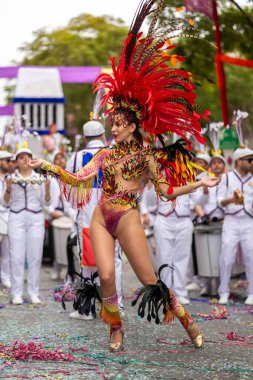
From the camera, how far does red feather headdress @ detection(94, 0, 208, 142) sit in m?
6.43

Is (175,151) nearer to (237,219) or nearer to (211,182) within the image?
(211,182)

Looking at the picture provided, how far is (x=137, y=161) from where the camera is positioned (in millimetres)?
6484

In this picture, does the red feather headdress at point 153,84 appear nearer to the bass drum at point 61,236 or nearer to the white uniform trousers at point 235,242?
the white uniform trousers at point 235,242

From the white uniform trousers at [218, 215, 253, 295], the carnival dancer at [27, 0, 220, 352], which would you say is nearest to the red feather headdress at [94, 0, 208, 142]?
the carnival dancer at [27, 0, 220, 352]

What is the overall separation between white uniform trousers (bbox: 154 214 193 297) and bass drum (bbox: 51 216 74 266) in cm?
194

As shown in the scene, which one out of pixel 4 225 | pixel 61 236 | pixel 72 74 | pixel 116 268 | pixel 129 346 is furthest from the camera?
pixel 72 74

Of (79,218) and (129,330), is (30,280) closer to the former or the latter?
(79,218)

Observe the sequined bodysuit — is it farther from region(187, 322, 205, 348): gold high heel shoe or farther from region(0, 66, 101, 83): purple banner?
region(0, 66, 101, 83): purple banner

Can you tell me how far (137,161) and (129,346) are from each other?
1.53m

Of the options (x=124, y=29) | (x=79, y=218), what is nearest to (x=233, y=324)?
(x=79, y=218)

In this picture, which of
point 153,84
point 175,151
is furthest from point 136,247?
point 153,84

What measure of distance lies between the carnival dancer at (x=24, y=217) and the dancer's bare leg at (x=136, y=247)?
2.73m

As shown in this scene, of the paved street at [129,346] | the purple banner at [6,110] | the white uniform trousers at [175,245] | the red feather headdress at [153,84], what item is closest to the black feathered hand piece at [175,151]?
the red feather headdress at [153,84]

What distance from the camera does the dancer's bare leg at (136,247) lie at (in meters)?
6.34
